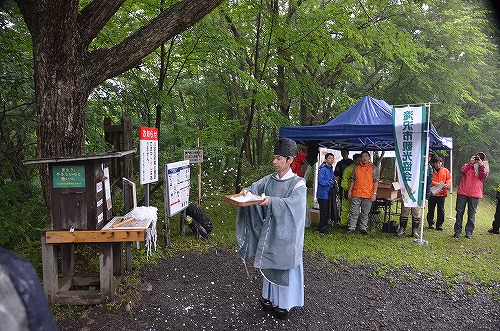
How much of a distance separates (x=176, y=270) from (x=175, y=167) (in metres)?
1.88

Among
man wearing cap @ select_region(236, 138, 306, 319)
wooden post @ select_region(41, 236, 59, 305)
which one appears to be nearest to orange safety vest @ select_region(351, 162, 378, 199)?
man wearing cap @ select_region(236, 138, 306, 319)

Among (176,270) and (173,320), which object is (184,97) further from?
(173,320)

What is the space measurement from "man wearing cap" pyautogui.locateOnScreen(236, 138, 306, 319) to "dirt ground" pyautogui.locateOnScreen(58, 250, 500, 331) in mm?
314

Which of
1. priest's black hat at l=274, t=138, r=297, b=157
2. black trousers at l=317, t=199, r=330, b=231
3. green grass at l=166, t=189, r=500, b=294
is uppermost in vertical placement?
priest's black hat at l=274, t=138, r=297, b=157

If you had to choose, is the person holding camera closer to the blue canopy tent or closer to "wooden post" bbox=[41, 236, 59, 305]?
the blue canopy tent

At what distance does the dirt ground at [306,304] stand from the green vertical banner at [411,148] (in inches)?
72.6

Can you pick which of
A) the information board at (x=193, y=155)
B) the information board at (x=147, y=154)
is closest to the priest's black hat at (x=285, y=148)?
the information board at (x=147, y=154)

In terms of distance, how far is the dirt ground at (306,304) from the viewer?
344 cm

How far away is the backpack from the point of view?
6.27 meters

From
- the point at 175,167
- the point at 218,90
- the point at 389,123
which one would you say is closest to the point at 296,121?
the point at 218,90

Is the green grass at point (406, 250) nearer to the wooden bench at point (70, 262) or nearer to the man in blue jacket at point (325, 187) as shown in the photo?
the man in blue jacket at point (325, 187)

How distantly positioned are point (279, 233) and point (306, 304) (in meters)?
1.21

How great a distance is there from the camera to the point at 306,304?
393 centimetres

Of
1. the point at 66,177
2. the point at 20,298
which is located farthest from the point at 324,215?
the point at 20,298
